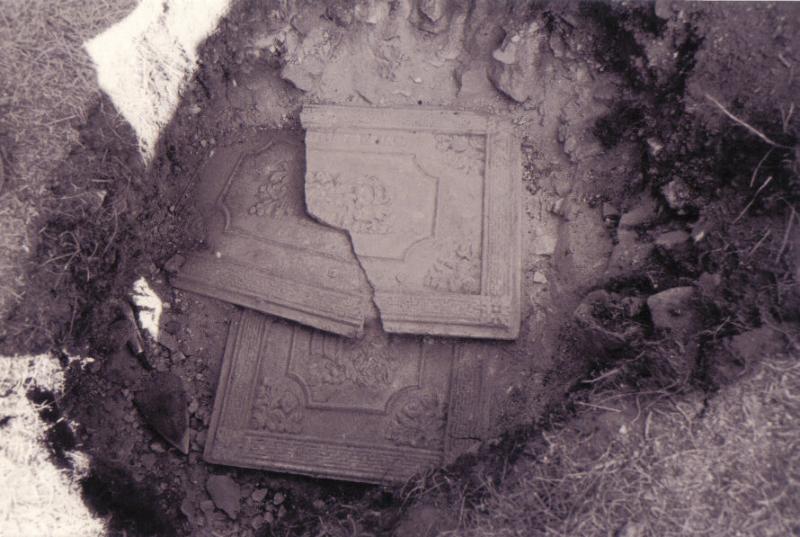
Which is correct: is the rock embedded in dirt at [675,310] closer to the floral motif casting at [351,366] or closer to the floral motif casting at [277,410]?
the floral motif casting at [351,366]

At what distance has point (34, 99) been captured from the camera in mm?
2543

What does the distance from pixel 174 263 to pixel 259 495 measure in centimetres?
134

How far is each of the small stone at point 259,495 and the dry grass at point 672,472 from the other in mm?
1249

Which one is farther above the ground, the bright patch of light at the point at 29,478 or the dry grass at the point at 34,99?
the dry grass at the point at 34,99

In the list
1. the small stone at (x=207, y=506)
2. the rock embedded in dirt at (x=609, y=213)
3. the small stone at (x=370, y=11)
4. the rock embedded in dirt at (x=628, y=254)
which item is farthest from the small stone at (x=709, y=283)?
the small stone at (x=207, y=506)

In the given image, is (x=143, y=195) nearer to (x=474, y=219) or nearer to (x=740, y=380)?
(x=474, y=219)

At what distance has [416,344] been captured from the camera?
308 centimetres

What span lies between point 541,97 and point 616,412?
196cm

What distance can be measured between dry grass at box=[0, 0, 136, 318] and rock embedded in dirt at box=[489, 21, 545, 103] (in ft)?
6.77

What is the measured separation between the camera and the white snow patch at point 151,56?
8.91 ft

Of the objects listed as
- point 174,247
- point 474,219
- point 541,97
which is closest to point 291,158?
point 174,247

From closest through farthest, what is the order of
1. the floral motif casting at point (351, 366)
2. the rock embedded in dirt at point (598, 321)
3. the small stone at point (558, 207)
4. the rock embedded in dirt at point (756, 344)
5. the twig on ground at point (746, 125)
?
the rock embedded in dirt at point (756, 344) → the twig on ground at point (746, 125) → the rock embedded in dirt at point (598, 321) → the floral motif casting at point (351, 366) → the small stone at point (558, 207)

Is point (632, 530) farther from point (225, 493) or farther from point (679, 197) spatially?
point (225, 493)

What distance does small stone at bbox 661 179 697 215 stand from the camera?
2.81 meters
